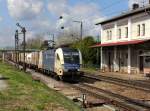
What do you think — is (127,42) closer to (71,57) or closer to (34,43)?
(71,57)

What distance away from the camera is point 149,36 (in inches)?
1704

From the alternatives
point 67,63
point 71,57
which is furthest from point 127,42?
point 67,63

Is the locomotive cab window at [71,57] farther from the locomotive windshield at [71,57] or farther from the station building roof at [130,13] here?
the station building roof at [130,13]

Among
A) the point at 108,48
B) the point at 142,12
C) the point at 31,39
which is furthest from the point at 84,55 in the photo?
the point at 31,39

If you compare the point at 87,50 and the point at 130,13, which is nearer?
the point at 130,13

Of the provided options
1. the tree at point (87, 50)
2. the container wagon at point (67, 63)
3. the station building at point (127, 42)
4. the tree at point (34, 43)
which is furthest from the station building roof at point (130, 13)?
the tree at point (34, 43)

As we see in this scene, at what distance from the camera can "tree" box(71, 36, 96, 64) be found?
62531 mm

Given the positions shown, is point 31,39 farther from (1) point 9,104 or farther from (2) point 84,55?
(1) point 9,104

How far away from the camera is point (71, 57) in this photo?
3303 cm

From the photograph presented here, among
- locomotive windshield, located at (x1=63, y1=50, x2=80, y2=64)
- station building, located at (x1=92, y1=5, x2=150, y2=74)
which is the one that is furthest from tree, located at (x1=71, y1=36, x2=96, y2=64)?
locomotive windshield, located at (x1=63, y1=50, x2=80, y2=64)

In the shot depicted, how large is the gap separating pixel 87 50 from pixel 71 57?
29660 mm

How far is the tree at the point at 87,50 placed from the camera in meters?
62.5

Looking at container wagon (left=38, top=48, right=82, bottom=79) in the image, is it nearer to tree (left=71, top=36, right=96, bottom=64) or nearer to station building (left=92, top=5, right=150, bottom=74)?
station building (left=92, top=5, right=150, bottom=74)

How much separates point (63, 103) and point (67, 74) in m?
15.6
